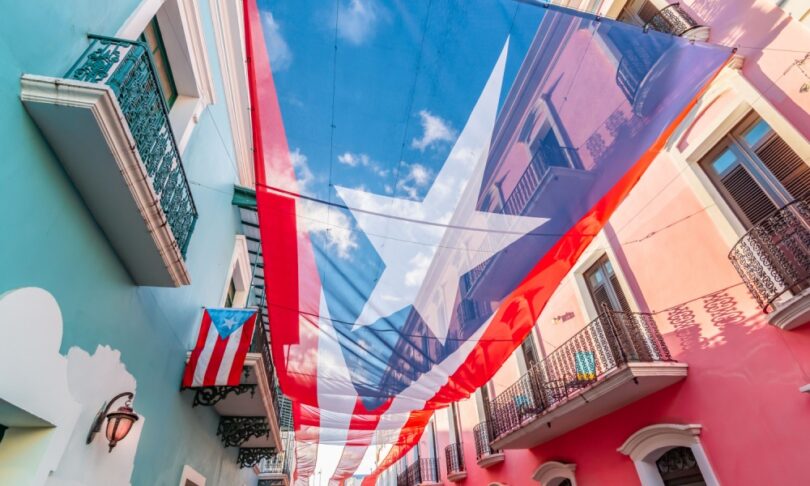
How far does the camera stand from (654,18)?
6367 mm

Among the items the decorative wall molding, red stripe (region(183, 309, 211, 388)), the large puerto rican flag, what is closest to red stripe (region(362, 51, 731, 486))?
the large puerto rican flag

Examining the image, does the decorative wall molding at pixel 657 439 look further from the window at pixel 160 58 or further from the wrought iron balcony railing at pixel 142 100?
the window at pixel 160 58

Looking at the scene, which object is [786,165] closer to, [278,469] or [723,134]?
[723,134]

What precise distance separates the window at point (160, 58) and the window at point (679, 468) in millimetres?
7748

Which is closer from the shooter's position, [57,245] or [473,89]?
[57,245]

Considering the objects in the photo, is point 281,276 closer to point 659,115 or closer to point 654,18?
point 659,115

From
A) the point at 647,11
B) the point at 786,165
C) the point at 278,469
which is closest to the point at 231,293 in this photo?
the point at 786,165

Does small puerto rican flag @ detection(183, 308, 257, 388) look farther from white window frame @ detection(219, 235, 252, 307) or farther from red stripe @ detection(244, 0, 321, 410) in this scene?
white window frame @ detection(219, 235, 252, 307)

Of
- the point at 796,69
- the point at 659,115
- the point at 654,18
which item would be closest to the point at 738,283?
the point at 796,69

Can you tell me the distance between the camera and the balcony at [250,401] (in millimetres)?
5109

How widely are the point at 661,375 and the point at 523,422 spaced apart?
3.06 metres

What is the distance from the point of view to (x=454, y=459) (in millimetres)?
12570

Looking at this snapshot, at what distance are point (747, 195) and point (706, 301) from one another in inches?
58.1

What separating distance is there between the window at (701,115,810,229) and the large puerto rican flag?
2464 millimetres
